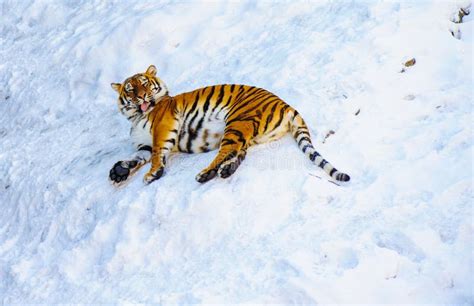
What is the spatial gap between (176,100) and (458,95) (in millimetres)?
2713

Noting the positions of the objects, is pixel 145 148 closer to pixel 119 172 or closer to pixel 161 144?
pixel 161 144

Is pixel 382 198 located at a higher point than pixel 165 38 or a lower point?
lower

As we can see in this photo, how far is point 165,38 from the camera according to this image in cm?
916

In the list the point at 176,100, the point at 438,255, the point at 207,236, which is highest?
the point at 176,100

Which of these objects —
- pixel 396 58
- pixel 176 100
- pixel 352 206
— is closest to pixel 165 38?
pixel 176 100

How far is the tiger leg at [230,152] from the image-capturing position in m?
6.04

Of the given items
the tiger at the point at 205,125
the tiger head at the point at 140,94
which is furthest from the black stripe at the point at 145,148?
the tiger head at the point at 140,94

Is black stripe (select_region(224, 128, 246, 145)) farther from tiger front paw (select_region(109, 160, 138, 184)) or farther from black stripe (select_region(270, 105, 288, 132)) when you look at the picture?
tiger front paw (select_region(109, 160, 138, 184))

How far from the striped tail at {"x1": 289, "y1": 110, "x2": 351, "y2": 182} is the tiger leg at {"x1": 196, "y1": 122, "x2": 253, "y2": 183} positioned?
1.36ft

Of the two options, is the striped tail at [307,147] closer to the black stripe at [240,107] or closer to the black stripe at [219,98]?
the black stripe at [240,107]

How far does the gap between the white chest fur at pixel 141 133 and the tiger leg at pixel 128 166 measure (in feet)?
0.27

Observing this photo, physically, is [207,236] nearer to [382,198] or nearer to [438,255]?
[382,198]

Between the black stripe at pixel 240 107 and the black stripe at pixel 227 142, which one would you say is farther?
the black stripe at pixel 240 107

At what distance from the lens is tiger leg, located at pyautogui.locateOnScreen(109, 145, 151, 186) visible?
6.65 meters
